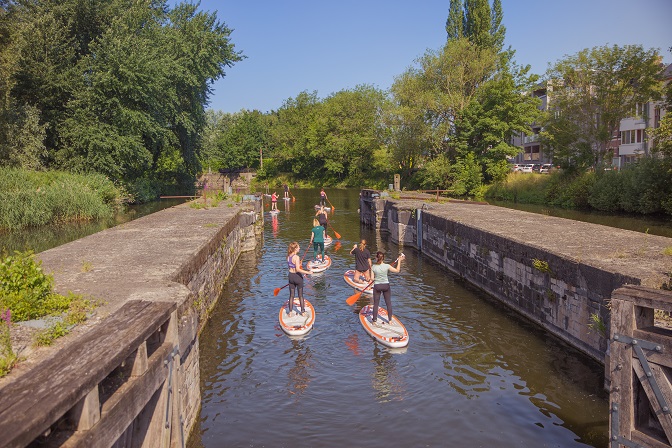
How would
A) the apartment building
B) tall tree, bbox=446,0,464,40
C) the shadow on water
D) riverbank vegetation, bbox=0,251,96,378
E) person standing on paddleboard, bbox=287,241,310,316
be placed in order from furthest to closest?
tall tree, bbox=446,0,464,40 → the apartment building → the shadow on water → person standing on paddleboard, bbox=287,241,310,316 → riverbank vegetation, bbox=0,251,96,378

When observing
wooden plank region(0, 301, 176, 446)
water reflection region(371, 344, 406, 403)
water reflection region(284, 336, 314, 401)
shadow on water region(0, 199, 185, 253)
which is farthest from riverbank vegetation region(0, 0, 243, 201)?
wooden plank region(0, 301, 176, 446)

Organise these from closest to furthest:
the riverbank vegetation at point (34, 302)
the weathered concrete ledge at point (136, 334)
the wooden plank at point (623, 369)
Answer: the weathered concrete ledge at point (136, 334)
the wooden plank at point (623, 369)
the riverbank vegetation at point (34, 302)

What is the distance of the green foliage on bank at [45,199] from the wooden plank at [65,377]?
2506cm

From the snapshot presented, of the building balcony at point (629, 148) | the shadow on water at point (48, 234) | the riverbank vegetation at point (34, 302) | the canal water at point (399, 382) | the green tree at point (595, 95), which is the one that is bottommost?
the canal water at point (399, 382)

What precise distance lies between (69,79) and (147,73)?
5.70 meters

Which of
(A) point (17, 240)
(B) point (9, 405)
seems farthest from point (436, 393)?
(A) point (17, 240)

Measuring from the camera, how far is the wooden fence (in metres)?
6.56

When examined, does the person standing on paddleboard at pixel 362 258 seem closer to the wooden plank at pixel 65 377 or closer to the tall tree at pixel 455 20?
the wooden plank at pixel 65 377

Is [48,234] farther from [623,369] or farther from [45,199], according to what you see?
[623,369]

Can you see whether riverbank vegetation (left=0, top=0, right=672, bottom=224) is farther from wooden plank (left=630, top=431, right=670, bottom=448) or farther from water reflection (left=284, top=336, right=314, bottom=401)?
wooden plank (left=630, top=431, right=670, bottom=448)

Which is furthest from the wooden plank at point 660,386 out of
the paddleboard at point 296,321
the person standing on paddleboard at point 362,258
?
the person standing on paddleboard at point 362,258

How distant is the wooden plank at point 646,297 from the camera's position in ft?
21.8

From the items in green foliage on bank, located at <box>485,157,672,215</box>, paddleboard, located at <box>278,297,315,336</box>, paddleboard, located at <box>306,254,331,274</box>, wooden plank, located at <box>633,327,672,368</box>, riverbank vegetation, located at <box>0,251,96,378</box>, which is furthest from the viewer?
green foliage on bank, located at <box>485,157,672,215</box>

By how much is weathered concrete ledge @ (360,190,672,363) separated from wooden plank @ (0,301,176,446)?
8.11 metres
